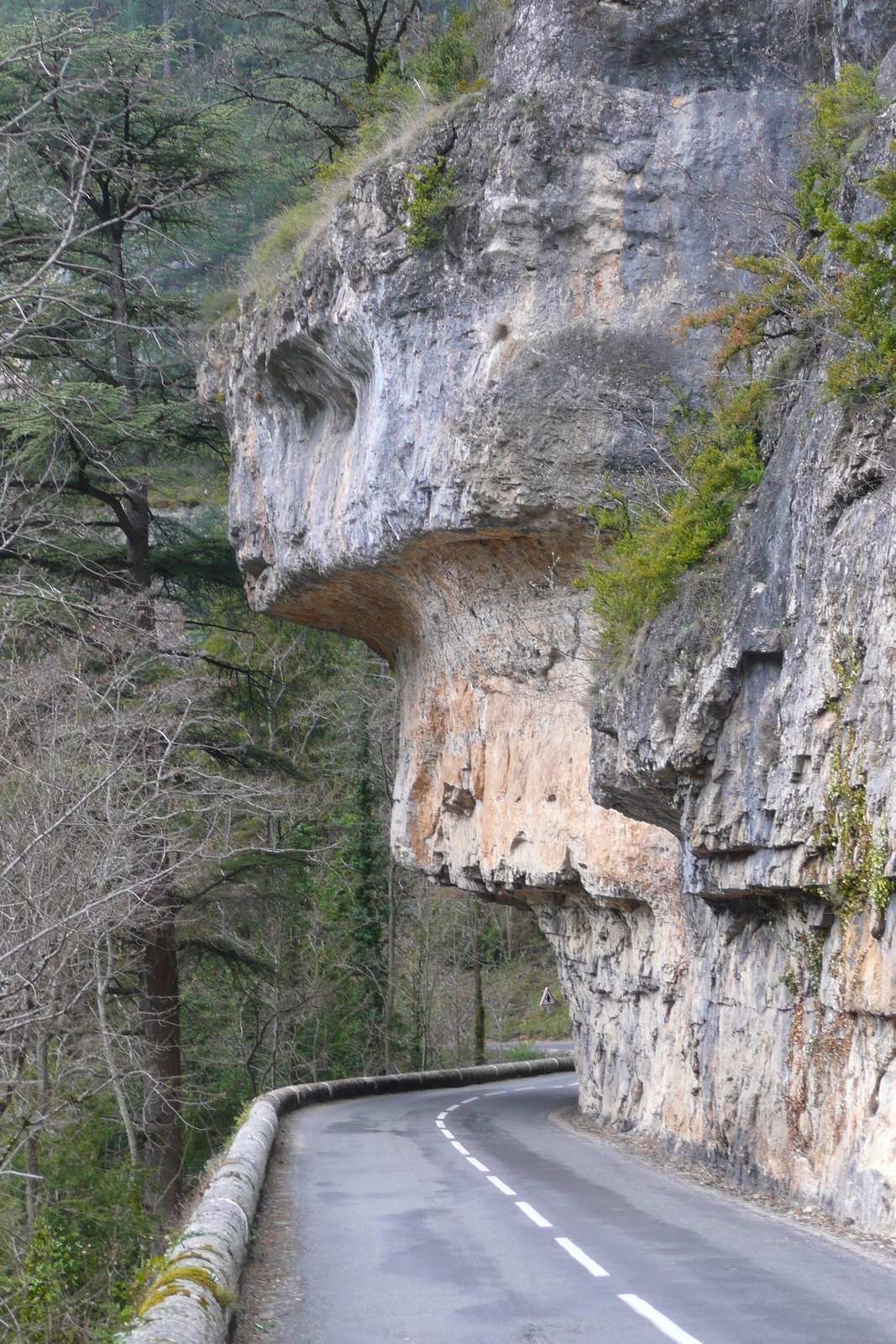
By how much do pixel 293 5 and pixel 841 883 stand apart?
25.1 m

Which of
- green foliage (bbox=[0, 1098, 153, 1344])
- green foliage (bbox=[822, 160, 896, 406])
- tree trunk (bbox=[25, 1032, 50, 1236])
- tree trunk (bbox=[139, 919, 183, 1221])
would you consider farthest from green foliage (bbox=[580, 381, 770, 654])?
tree trunk (bbox=[139, 919, 183, 1221])

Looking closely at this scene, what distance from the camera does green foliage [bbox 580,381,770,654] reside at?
12.9 meters

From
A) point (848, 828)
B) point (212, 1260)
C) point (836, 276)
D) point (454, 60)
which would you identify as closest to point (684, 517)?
point (836, 276)

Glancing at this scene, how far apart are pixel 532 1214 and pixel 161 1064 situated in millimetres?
12268

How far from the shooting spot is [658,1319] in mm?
6012

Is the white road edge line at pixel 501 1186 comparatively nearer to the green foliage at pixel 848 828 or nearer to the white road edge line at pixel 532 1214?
the white road edge line at pixel 532 1214

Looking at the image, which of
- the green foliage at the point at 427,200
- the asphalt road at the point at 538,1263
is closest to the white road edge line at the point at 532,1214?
the asphalt road at the point at 538,1263

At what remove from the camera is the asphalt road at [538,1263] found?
5977 millimetres

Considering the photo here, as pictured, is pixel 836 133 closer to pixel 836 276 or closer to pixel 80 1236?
pixel 836 276

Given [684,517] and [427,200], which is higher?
[427,200]

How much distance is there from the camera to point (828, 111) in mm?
12172

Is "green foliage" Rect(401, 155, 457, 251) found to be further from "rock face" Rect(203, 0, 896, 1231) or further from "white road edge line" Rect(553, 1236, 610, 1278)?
"white road edge line" Rect(553, 1236, 610, 1278)

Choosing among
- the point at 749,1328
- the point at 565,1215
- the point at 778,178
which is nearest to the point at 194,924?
the point at 565,1215

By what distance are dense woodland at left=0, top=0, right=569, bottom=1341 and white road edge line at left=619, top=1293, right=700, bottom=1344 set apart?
2658 millimetres
